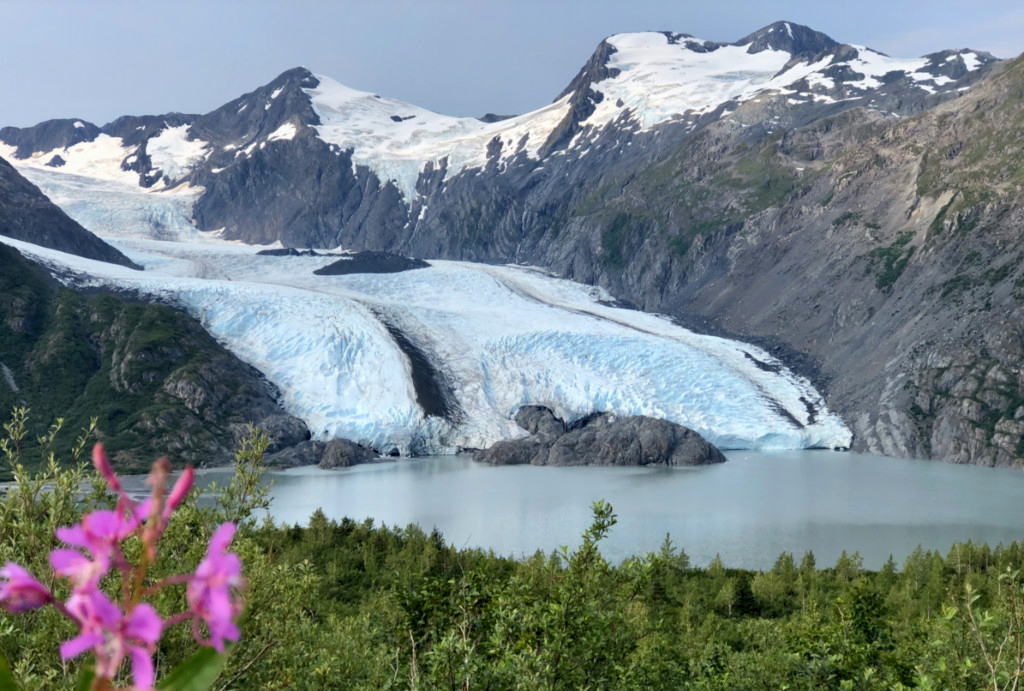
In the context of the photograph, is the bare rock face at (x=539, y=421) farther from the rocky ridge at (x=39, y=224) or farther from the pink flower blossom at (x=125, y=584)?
the pink flower blossom at (x=125, y=584)

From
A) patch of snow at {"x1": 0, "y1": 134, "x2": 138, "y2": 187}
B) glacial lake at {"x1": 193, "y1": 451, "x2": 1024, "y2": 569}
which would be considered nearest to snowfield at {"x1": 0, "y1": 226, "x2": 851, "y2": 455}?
glacial lake at {"x1": 193, "y1": 451, "x2": 1024, "y2": 569}

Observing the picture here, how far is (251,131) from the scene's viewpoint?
128250 millimetres

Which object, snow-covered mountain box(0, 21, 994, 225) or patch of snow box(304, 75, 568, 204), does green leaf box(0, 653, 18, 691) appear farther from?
patch of snow box(304, 75, 568, 204)

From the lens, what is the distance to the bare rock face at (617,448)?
131 feet

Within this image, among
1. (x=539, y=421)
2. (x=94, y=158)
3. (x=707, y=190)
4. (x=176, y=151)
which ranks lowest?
(x=539, y=421)

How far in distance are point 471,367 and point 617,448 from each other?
1033cm

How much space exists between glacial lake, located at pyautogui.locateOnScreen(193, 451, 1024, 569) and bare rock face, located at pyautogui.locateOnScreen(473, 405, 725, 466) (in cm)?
122

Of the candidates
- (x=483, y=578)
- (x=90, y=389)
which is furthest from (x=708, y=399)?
(x=483, y=578)

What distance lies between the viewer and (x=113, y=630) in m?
0.96

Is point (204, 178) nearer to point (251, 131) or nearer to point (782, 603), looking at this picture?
point (251, 131)

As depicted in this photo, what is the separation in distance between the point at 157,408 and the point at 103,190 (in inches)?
2400

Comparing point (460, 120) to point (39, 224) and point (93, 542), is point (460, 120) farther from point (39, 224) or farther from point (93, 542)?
point (93, 542)

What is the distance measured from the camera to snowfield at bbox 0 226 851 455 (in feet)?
140

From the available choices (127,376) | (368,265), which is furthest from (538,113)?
(127,376)
